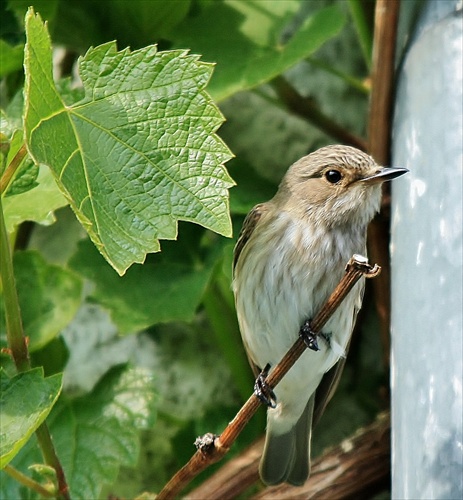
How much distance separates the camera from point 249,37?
267 centimetres

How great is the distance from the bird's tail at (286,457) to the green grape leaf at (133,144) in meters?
1.03

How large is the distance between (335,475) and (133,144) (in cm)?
127

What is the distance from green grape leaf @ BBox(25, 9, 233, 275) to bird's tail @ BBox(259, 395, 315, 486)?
1032 millimetres

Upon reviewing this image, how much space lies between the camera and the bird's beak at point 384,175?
79.5 inches

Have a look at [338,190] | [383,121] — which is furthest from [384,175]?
[383,121]

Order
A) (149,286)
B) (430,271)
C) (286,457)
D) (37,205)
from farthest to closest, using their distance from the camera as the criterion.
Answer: (149,286), (286,457), (37,205), (430,271)

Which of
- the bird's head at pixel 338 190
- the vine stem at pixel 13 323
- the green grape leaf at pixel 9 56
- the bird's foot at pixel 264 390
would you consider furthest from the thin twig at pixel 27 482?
the green grape leaf at pixel 9 56

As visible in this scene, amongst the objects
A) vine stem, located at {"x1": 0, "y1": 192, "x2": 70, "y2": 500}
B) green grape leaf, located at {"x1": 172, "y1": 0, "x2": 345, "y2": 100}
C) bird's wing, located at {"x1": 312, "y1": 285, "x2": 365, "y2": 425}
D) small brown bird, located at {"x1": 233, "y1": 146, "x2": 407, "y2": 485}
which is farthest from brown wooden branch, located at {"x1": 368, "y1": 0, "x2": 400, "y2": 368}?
vine stem, located at {"x1": 0, "y1": 192, "x2": 70, "y2": 500}

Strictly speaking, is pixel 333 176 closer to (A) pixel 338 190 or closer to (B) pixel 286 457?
(A) pixel 338 190

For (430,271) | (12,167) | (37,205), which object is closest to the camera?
(12,167)

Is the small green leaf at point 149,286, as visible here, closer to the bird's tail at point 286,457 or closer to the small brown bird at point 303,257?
the small brown bird at point 303,257

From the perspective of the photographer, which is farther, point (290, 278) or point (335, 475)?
point (335, 475)

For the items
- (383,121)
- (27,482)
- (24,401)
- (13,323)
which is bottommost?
(27,482)

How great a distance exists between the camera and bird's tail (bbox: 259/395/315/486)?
237 centimetres
